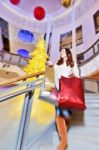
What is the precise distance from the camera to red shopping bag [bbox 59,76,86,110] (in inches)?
126

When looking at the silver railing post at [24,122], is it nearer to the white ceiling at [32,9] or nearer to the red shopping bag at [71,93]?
the red shopping bag at [71,93]

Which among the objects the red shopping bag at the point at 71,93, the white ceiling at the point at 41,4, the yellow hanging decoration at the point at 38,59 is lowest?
the red shopping bag at the point at 71,93

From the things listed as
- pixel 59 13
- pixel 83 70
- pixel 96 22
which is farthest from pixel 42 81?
pixel 59 13

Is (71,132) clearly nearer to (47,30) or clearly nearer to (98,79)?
(98,79)

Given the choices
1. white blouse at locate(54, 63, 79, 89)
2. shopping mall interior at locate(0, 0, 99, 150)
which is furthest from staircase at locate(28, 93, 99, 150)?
white blouse at locate(54, 63, 79, 89)

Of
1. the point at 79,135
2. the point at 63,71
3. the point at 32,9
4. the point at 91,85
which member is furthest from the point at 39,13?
the point at 79,135

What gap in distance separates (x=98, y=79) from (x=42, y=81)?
11.4 ft

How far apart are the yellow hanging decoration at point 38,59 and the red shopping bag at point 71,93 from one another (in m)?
3.80

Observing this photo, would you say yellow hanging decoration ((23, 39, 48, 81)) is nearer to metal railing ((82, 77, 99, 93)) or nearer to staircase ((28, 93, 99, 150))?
metal railing ((82, 77, 99, 93))

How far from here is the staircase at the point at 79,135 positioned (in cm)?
321

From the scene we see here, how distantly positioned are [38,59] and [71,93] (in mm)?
4362

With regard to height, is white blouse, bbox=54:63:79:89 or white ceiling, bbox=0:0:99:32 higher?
white ceiling, bbox=0:0:99:32

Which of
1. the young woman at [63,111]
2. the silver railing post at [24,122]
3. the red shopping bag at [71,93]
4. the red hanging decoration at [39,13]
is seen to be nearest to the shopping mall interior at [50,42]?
the red hanging decoration at [39,13]

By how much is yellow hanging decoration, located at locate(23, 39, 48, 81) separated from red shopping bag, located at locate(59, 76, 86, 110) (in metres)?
3.80
